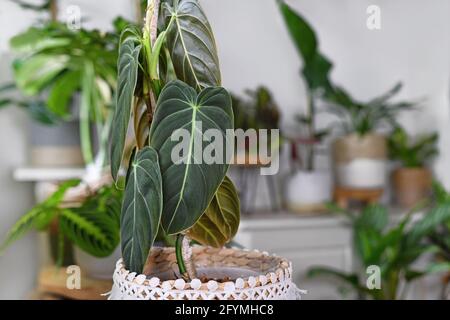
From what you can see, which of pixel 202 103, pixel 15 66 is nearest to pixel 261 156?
pixel 202 103

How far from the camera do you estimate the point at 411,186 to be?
5.19ft

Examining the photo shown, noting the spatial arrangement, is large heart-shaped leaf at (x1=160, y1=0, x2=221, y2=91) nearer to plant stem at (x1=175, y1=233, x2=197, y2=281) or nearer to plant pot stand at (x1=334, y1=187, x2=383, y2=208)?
plant stem at (x1=175, y1=233, x2=197, y2=281)

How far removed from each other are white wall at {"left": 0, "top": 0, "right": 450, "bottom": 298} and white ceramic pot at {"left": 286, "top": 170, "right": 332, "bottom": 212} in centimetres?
23

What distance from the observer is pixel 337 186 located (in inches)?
60.4

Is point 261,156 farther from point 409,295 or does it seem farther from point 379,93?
point 379,93

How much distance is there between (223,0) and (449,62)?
1440mm

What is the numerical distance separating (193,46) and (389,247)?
1.10 m

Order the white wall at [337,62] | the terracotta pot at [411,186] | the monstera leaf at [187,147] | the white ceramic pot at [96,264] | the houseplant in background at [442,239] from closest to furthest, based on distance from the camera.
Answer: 1. the monstera leaf at [187,147]
2. the white ceramic pot at [96,264]
3. the white wall at [337,62]
4. the houseplant in background at [442,239]
5. the terracotta pot at [411,186]

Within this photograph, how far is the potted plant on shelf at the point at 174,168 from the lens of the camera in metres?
0.28

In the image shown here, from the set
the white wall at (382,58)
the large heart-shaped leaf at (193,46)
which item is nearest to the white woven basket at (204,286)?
the large heart-shaped leaf at (193,46)

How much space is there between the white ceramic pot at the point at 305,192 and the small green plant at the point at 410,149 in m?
0.38

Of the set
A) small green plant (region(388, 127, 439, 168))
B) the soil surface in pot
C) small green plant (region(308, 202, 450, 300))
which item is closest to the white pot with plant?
the soil surface in pot

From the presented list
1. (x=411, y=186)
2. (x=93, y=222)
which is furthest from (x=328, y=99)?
(x=93, y=222)

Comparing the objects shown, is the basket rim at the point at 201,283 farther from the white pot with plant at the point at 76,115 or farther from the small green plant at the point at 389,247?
the small green plant at the point at 389,247
